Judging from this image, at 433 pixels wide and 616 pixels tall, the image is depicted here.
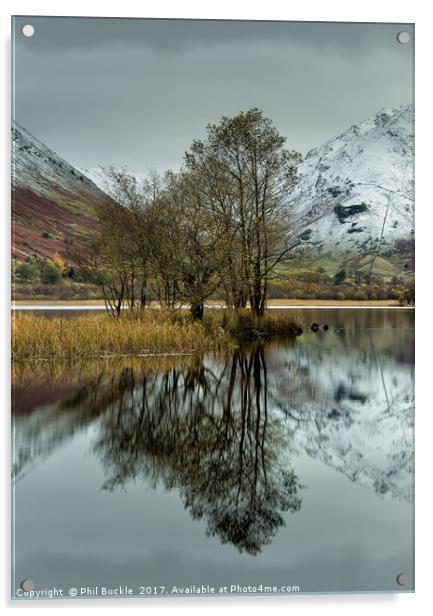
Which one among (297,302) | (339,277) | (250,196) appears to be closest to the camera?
(339,277)

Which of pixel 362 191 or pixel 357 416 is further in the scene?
pixel 362 191

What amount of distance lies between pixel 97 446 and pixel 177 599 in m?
1.76

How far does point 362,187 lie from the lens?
752 centimetres

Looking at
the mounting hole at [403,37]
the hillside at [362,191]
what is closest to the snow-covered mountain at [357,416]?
the hillside at [362,191]

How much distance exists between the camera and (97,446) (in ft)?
20.3

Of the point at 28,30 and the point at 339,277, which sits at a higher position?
the point at 28,30

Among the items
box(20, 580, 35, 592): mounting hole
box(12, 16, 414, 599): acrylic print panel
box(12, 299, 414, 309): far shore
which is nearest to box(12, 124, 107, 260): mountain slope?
box(12, 16, 414, 599): acrylic print panel

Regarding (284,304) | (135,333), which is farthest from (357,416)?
(135,333)

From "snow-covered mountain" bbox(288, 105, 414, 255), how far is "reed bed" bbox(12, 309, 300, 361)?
11.2 feet

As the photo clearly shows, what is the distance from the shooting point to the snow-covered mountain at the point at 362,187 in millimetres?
6328

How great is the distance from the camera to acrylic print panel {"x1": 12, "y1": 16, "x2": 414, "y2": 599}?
4969 millimetres

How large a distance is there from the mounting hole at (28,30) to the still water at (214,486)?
10.2ft

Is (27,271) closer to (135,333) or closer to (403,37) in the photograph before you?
(403,37)

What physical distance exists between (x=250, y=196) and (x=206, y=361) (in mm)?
3300
